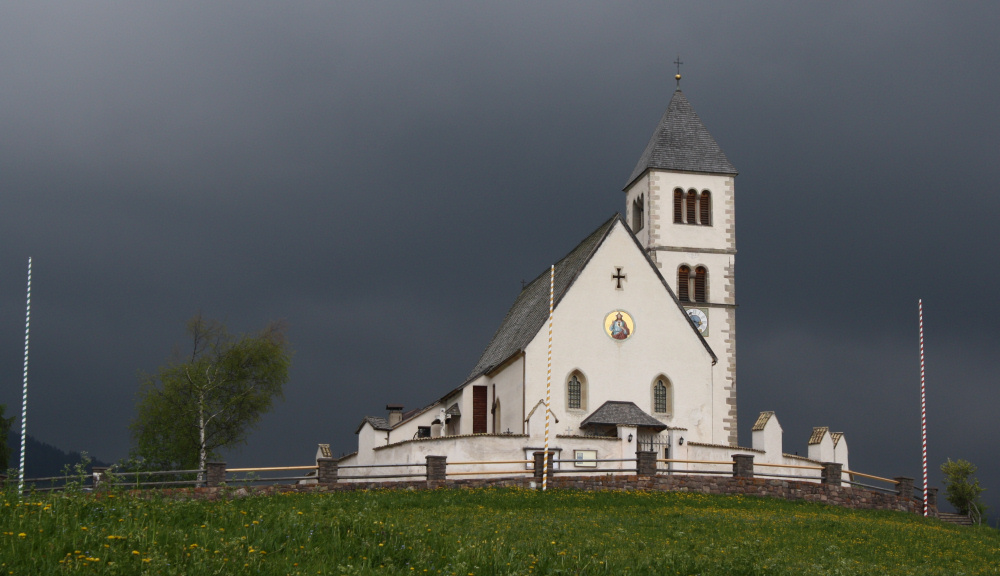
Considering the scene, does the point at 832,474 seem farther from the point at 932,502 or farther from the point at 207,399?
the point at 207,399

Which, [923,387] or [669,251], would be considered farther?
[669,251]

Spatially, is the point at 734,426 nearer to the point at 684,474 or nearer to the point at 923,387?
the point at 923,387

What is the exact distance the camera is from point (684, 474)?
112ft

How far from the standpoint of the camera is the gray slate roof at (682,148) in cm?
5850

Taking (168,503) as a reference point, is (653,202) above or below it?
above

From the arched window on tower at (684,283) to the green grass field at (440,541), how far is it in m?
28.9

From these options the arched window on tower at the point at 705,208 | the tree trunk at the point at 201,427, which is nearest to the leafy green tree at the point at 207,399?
the tree trunk at the point at 201,427

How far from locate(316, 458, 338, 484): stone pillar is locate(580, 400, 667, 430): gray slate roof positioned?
42.2ft

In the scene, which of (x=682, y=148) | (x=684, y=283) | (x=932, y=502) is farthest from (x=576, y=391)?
(x=682, y=148)

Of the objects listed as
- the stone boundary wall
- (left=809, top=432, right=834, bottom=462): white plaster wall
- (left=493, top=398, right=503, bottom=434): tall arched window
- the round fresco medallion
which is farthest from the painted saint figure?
the stone boundary wall

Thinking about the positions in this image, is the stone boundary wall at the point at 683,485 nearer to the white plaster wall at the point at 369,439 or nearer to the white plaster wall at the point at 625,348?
the white plaster wall at the point at 625,348

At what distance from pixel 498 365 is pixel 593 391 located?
5.17 m

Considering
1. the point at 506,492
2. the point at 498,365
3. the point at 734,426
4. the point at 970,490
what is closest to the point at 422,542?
the point at 506,492

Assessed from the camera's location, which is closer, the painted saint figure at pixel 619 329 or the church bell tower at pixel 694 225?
the painted saint figure at pixel 619 329
